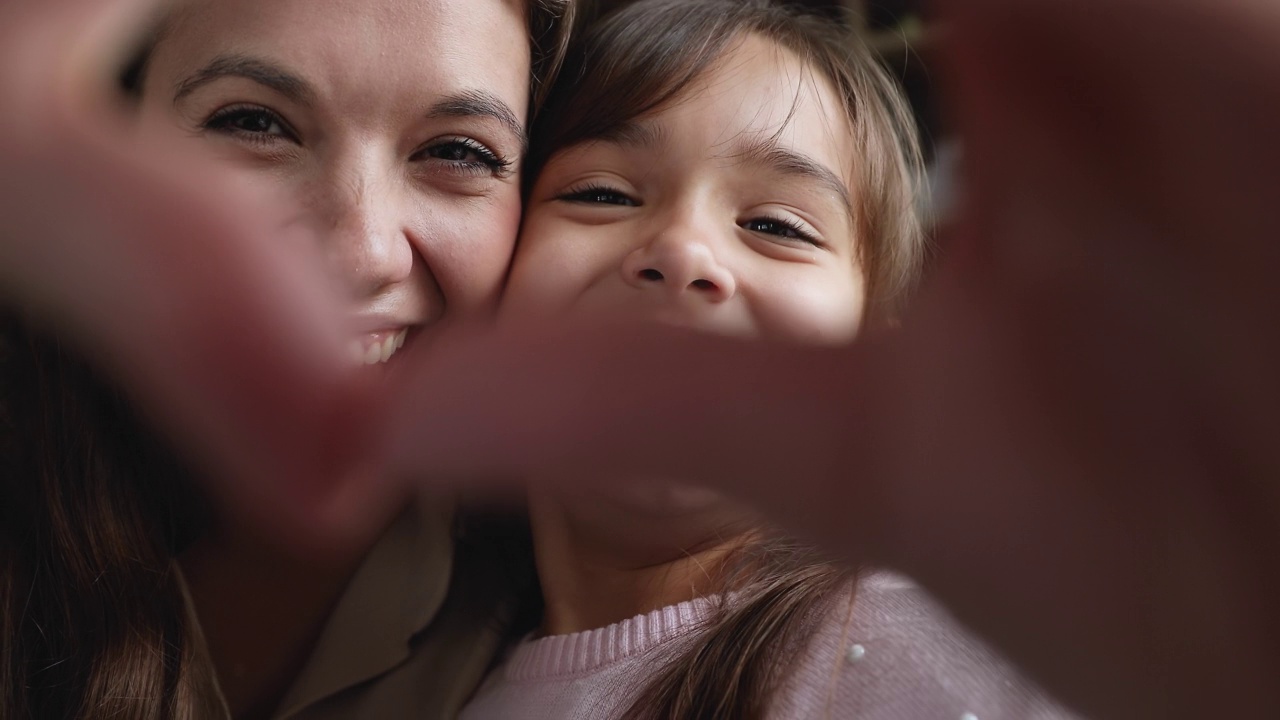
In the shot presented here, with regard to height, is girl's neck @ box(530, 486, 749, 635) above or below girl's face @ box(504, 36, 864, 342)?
below

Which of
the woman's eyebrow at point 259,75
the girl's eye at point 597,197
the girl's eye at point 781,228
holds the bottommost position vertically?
the girl's eye at point 781,228

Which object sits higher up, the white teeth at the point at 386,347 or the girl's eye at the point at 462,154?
the girl's eye at the point at 462,154

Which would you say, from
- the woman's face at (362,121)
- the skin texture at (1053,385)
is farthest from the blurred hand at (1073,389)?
the woman's face at (362,121)

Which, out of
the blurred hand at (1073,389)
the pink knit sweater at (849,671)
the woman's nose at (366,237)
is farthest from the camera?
the woman's nose at (366,237)

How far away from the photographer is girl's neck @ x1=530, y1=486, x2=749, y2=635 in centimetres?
54

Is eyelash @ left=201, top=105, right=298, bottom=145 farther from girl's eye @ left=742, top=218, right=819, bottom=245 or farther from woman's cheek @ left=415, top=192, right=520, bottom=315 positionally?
girl's eye @ left=742, top=218, right=819, bottom=245

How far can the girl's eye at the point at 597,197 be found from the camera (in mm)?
613

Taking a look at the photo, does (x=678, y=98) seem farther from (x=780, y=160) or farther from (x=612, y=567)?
(x=612, y=567)

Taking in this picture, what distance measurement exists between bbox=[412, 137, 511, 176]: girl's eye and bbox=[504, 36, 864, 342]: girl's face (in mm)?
51

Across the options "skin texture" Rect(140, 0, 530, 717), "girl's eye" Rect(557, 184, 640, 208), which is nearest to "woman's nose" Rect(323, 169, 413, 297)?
"skin texture" Rect(140, 0, 530, 717)

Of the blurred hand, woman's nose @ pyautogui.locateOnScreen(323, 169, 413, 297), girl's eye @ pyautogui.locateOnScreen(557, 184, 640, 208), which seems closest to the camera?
the blurred hand

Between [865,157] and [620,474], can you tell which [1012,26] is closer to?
[620,474]

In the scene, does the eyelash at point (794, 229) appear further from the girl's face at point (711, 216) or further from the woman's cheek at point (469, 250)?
the woman's cheek at point (469, 250)

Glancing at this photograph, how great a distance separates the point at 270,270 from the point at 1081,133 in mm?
208
